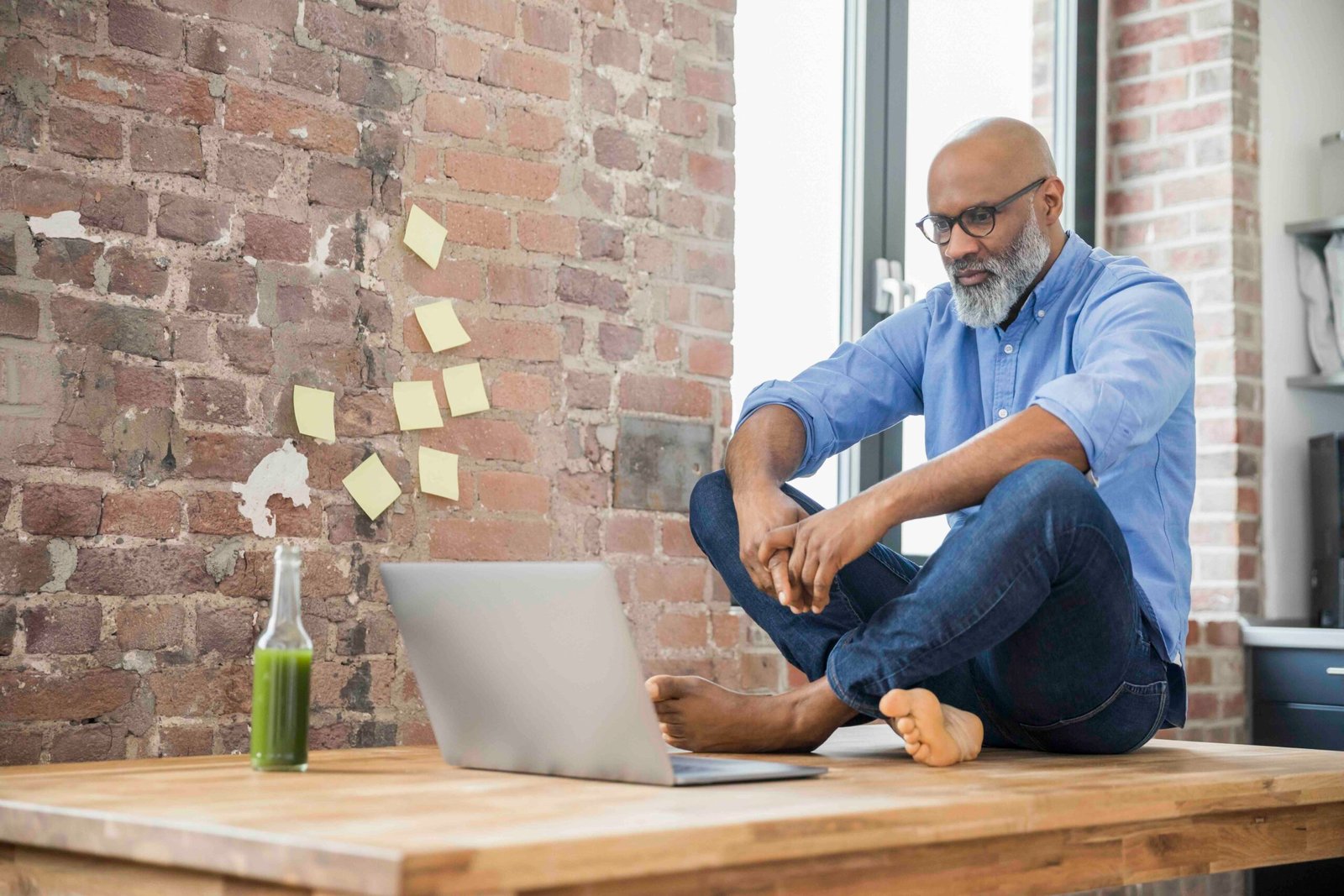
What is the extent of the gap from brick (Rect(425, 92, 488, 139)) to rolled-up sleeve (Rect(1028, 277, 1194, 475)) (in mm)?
1006

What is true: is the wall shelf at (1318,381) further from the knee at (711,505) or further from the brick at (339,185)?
the brick at (339,185)

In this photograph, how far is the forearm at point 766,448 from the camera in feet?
6.51

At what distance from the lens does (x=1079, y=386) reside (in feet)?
5.79

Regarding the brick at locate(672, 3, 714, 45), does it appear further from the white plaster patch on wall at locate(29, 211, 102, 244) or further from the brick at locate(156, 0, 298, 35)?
the white plaster patch on wall at locate(29, 211, 102, 244)

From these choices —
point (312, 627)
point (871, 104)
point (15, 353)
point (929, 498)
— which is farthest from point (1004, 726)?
point (871, 104)

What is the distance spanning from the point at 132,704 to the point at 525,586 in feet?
2.48

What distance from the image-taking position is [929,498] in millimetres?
1754

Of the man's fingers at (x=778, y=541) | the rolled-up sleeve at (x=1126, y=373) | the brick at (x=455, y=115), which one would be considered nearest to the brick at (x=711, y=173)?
the brick at (x=455, y=115)

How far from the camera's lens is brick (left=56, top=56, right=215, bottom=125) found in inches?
74.6

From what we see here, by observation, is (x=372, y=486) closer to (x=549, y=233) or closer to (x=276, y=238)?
(x=276, y=238)

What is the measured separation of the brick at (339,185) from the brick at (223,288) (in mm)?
165

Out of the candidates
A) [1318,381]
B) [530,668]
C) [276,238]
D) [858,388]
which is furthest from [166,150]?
[1318,381]

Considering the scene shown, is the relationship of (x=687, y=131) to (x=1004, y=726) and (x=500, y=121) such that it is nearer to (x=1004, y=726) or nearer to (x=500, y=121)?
(x=500, y=121)

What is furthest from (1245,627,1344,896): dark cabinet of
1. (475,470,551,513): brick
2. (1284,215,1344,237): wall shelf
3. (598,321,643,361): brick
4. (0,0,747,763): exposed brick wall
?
(475,470,551,513): brick
